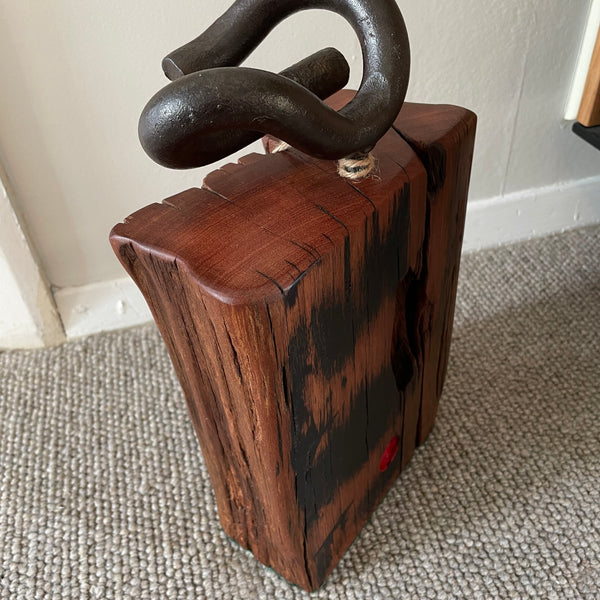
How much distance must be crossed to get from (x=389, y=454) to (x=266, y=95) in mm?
530

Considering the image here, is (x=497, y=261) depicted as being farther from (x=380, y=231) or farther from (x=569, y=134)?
(x=380, y=231)

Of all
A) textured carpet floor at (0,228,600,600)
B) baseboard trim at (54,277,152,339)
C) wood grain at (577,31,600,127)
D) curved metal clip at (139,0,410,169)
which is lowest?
textured carpet floor at (0,228,600,600)

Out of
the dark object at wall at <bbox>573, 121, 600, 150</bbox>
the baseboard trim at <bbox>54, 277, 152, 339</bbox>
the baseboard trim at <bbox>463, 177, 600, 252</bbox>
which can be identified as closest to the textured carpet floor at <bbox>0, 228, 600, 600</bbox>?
the baseboard trim at <bbox>54, 277, 152, 339</bbox>

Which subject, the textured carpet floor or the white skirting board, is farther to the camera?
the white skirting board

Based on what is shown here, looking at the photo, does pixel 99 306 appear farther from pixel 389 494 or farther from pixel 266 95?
pixel 266 95

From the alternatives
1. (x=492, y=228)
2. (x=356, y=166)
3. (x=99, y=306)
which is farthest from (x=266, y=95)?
(x=492, y=228)

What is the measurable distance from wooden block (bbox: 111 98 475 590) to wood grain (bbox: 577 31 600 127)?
1.87 feet

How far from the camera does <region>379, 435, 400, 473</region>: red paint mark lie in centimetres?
82

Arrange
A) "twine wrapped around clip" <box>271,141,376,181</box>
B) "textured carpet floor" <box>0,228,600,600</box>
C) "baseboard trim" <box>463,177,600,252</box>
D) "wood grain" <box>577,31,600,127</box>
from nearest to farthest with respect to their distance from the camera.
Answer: "twine wrapped around clip" <box>271,141,376,181</box> → "textured carpet floor" <box>0,228,600,600</box> → "wood grain" <box>577,31,600,127</box> → "baseboard trim" <box>463,177,600,252</box>

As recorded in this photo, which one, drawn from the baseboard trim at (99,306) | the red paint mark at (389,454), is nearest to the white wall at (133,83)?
the baseboard trim at (99,306)

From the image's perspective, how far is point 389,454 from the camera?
0.83 metres

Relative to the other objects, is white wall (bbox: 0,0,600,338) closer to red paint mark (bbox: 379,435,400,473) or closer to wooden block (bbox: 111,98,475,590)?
wooden block (bbox: 111,98,475,590)

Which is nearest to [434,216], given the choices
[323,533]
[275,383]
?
[275,383]

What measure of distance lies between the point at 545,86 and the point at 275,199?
32.1 inches
